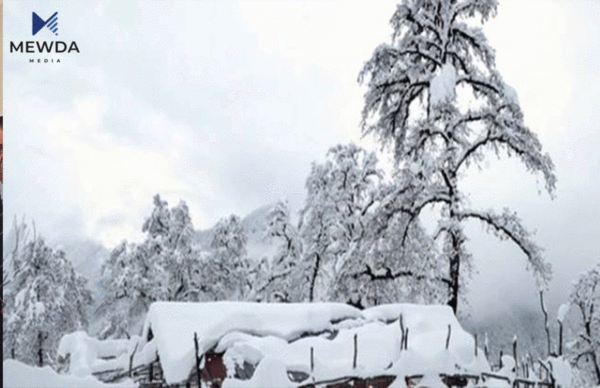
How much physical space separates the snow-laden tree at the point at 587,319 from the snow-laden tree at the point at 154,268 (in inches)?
743

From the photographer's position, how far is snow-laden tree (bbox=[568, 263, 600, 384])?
2681 centimetres

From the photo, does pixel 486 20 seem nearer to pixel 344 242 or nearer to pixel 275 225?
pixel 344 242

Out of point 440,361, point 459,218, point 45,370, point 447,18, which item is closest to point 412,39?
point 447,18

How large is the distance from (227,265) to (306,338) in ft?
65.4

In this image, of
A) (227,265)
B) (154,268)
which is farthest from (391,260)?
(227,265)

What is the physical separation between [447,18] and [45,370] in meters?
14.2

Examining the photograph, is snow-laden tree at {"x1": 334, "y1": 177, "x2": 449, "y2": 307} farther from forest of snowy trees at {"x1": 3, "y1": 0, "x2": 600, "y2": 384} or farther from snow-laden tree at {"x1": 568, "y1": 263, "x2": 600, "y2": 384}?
snow-laden tree at {"x1": 568, "y1": 263, "x2": 600, "y2": 384}

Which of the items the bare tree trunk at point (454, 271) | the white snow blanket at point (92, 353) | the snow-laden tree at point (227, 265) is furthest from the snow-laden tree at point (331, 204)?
the white snow blanket at point (92, 353)

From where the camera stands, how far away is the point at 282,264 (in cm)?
2792

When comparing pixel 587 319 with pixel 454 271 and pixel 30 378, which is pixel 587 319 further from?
pixel 30 378

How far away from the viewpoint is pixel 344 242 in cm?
2442

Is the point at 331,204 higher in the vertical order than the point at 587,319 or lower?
higher

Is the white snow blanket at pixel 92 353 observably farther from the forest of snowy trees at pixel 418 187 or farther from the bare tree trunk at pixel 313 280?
the bare tree trunk at pixel 313 280

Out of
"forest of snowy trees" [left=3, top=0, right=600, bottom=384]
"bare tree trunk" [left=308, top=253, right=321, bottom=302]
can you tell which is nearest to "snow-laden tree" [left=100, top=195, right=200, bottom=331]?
"forest of snowy trees" [left=3, top=0, right=600, bottom=384]
